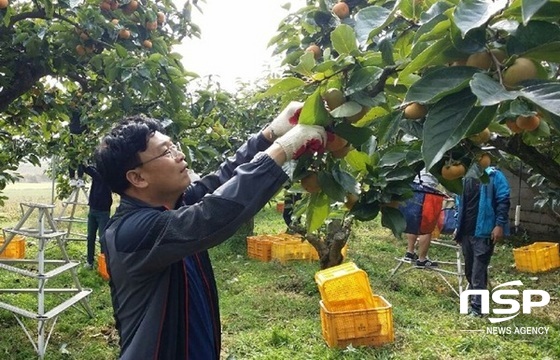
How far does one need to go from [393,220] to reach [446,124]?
555mm

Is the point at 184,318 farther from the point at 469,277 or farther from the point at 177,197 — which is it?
the point at 469,277

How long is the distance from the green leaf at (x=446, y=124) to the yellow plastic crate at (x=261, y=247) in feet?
18.8

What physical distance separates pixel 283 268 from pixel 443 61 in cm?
530

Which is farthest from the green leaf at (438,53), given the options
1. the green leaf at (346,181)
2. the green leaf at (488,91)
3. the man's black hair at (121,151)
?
the man's black hair at (121,151)

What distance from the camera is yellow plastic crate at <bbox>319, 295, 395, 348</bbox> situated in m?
3.53

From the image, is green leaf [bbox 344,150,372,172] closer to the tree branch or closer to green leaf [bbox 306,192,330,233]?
green leaf [bbox 306,192,330,233]

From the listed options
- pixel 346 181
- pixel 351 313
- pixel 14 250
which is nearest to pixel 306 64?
pixel 346 181

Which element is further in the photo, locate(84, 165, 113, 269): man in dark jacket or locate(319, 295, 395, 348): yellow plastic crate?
locate(84, 165, 113, 269): man in dark jacket

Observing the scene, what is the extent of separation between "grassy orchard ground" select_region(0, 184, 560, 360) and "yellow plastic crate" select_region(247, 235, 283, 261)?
6.7 inches

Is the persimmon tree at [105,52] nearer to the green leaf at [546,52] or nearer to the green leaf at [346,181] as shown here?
the green leaf at [346,181]

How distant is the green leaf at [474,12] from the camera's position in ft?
2.22

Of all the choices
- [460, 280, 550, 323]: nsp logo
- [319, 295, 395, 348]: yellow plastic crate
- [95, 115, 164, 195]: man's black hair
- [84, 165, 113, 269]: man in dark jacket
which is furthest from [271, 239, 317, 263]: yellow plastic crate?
[95, 115, 164, 195]: man's black hair

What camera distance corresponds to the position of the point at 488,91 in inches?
24.8

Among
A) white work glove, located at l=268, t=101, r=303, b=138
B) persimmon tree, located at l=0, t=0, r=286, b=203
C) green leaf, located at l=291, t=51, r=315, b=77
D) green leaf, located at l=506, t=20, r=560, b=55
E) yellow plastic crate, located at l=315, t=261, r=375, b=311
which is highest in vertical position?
persimmon tree, located at l=0, t=0, r=286, b=203
